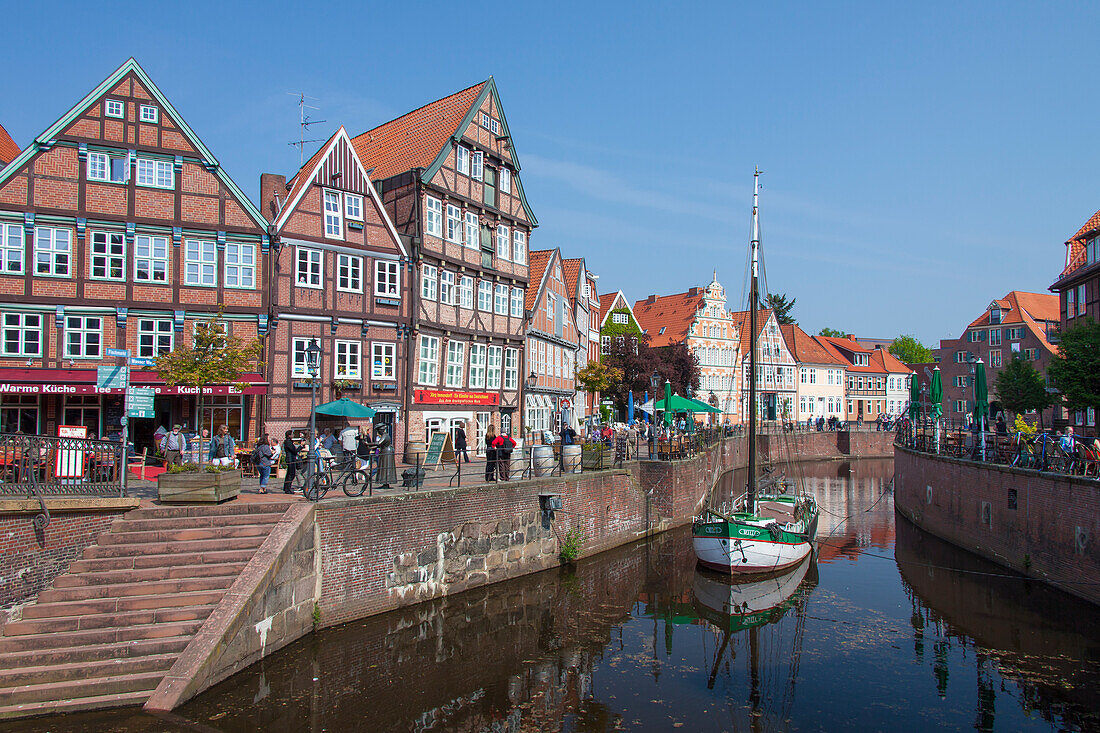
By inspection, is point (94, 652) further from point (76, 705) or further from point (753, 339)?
point (753, 339)

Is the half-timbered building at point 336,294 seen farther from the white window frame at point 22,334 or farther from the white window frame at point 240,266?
the white window frame at point 22,334

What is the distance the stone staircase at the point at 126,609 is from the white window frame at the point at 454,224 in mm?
17299

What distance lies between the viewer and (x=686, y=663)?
14.3 m

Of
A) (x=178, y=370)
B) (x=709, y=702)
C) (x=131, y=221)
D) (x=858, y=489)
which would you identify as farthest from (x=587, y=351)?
(x=709, y=702)

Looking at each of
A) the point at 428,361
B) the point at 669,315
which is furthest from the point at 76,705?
the point at 669,315

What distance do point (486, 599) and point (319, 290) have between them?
13.0 meters

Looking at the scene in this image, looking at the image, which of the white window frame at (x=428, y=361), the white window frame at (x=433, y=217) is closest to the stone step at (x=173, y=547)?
the white window frame at (x=428, y=361)

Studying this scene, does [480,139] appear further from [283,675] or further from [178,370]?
[283,675]

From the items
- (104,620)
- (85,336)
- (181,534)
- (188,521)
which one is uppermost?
(85,336)

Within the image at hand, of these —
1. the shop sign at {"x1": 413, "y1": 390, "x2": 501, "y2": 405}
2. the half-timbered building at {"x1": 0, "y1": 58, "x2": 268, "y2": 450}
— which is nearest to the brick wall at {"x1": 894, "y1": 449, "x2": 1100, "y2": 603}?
the shop sign at {"x1": 413, "y1": 390, "x2": 501, "y2": 405}

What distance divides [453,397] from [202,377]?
41.5 feet

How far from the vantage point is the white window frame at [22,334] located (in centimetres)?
2170

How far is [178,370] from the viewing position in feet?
57.7

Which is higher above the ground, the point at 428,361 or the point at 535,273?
the point at 535,273
